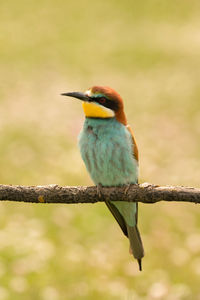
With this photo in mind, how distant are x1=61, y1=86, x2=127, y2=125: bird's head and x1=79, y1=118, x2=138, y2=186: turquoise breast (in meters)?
0.06

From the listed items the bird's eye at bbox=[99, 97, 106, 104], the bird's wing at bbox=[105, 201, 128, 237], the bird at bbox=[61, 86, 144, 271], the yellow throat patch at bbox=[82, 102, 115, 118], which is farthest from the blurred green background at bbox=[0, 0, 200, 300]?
the bird's eye at bbox=[99, 97, 106, 104]

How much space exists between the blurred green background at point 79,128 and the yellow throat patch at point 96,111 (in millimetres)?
1391

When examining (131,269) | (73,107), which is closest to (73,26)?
(73,107)

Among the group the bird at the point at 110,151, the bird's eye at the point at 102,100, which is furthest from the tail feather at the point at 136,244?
the bird's eye at the point at 102,100

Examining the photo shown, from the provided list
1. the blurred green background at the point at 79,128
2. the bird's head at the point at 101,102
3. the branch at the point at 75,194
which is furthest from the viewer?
the blurred green background at the point at 79,128

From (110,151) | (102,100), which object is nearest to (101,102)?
(102,100)

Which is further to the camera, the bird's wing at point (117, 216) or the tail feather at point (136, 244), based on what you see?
the bird's wing at point (117, 216)

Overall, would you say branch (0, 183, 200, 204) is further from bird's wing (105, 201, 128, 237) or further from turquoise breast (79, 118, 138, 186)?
bird's wing (105, 201, 128, 237)

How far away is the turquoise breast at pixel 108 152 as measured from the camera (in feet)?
12.9

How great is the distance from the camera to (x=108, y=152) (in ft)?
12.9

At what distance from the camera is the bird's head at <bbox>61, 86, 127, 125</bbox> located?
12.2ft

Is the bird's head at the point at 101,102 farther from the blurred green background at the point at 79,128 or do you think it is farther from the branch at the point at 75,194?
the blurred green background at the point at 79,128

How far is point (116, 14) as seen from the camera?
19062mm

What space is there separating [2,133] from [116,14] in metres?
11.4
